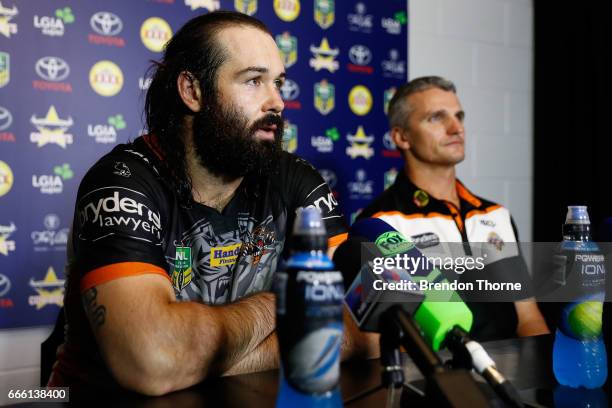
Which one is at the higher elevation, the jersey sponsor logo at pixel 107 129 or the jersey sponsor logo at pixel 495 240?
the jersey sponsor logo at pixel 107 129

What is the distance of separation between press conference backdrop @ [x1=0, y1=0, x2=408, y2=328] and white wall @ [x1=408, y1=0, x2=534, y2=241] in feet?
1.89

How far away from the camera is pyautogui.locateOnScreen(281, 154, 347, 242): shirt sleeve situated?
1341 mm

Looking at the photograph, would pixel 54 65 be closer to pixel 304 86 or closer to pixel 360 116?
pixel 304 86

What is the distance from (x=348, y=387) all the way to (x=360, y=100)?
1.73m

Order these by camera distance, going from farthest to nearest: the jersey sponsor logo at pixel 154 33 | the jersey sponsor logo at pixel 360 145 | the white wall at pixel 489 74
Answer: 1. the white wall at pixel 489 74
2. the jersey sponsor logo at pixel 360 145
3. the jersey sponsor logo at pixel 154 33

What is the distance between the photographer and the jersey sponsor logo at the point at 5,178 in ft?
5.60

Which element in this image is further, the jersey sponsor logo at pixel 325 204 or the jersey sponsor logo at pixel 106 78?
the jersey sponsor logo at pixel 106 78

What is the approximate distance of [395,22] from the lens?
248 centimetres

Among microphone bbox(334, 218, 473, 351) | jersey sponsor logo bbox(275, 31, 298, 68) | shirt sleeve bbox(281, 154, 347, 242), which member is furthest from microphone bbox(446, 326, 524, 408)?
jersey sponsor logo bbox(275, 31, 298, 68)

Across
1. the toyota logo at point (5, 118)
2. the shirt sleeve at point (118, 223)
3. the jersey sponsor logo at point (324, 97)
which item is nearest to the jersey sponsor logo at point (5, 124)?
the toyota logo at point (5, 118)

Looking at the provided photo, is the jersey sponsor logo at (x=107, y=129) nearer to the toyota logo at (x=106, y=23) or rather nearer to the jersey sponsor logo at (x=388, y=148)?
the toyota logo at (x=106, y=23)

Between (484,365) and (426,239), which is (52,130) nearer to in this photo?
(426,239)

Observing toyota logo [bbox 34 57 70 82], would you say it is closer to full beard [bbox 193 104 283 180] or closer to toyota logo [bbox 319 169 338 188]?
full beard [bbox 193 104 283 180]

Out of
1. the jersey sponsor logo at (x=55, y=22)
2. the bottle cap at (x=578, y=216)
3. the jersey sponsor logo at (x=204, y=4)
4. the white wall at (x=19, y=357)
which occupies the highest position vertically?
the jersey sponsor logo at (x=204, y=4)
